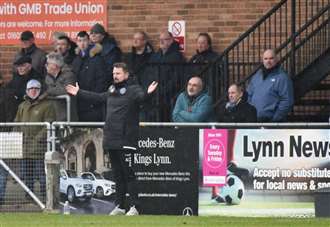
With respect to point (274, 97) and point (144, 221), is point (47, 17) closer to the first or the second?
point (274, 97)

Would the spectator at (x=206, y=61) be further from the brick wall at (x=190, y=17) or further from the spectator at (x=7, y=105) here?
the spectator at (x=7, y=105)

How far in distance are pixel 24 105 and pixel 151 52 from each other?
2837 millimetres

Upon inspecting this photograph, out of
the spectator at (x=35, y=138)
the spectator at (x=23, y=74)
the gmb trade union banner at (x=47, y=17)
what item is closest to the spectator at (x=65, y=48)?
the spectator at (x=23, y=74)

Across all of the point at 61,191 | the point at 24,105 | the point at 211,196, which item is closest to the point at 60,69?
the point at 24,105

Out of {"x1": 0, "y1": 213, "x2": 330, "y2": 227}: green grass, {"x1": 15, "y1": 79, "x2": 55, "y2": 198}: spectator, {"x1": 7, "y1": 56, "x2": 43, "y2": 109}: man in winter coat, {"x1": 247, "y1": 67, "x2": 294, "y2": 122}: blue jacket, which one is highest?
{"x1": 7, "y1": 56, "x2": 43, "y2": 109}: man in winter coat

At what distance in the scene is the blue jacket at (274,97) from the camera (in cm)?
1850

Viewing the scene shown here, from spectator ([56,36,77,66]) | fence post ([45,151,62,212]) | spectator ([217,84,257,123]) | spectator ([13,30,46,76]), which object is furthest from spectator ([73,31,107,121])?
spectator ([217,84,257,123])

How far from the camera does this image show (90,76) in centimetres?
2019

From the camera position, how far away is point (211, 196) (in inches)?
710

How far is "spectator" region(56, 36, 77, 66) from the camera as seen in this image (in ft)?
69.0

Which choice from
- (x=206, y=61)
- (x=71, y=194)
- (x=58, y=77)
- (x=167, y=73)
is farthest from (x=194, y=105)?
(x=58, y=77)

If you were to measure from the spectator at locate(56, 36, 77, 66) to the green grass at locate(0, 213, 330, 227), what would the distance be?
4044mm

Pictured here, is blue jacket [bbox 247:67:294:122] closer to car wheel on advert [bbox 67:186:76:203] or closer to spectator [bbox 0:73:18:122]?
car wheel on advert [bbox 67:186:76:203]

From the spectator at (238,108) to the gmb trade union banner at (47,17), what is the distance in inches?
178
